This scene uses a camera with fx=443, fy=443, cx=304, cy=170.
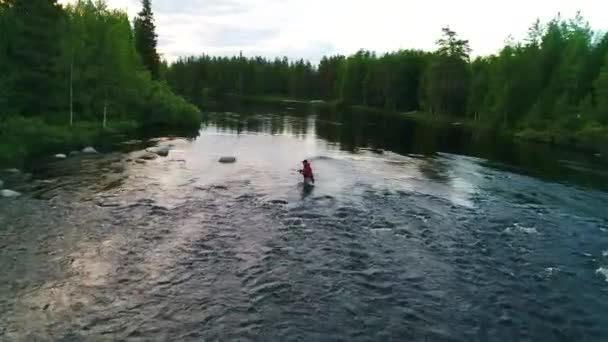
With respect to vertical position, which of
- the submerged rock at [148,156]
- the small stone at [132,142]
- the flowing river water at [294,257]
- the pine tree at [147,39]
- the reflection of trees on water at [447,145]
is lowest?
the flowing river water at [294,257]

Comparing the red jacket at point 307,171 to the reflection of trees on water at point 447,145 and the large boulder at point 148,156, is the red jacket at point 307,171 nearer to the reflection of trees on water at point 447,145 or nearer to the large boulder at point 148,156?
the reflection of trees on water at point 447,145

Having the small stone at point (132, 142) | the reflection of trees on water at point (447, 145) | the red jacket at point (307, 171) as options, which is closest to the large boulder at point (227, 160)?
Answer: the red jacket at point (307, 171)

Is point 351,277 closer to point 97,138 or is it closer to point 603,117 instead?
point 97,138

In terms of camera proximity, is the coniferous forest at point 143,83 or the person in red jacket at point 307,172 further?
the coniferous forest at point 143,83

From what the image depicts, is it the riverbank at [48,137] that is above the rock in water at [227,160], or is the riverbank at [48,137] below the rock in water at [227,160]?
above

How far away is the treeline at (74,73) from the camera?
140ft

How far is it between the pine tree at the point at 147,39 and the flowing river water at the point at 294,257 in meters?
56.6

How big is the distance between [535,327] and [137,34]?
297ft

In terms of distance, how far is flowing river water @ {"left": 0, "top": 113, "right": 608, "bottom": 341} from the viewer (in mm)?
14523

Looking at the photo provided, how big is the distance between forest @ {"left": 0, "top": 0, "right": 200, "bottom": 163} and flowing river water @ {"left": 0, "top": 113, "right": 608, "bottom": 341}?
25.9 feet

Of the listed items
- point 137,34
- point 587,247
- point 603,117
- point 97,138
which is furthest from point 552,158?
point 137,34

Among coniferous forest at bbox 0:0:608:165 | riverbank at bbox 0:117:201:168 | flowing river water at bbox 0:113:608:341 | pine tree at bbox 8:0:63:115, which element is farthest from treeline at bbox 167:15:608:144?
pine tree at bbox 8:0:63:115

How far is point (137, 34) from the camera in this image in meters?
88.6

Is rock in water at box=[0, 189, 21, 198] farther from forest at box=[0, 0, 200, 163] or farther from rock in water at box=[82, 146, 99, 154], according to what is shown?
rock in water at box=[82, 146, 99, 154]
